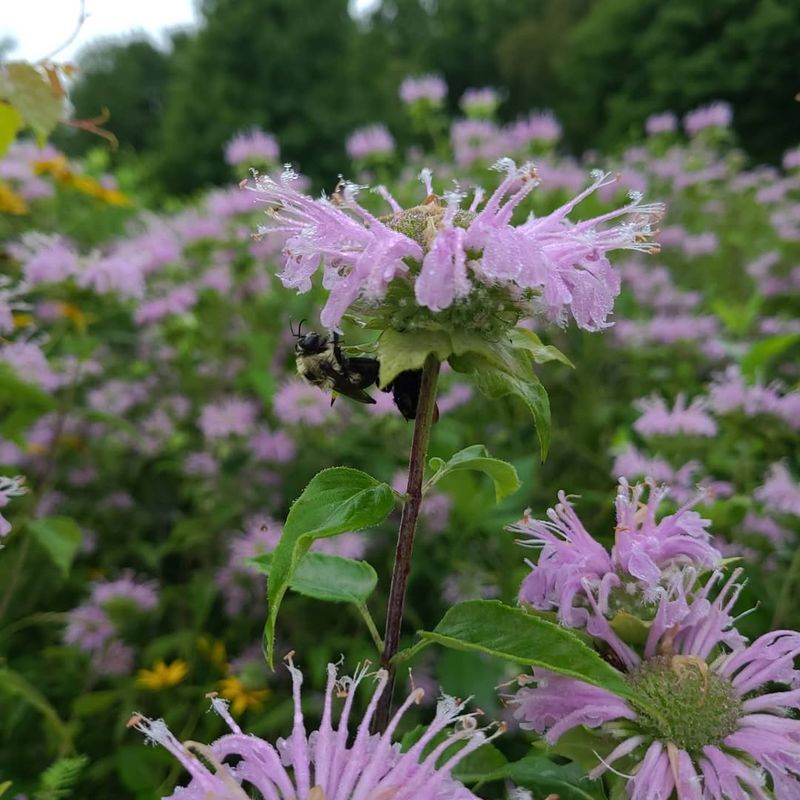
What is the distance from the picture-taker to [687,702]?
1.98 ft

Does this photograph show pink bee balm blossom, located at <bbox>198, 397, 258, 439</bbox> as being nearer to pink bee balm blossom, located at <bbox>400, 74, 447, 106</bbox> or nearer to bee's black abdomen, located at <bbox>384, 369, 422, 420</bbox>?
bee's black abdomen, located at <bbox>384, 369, 422, 420</bbox>

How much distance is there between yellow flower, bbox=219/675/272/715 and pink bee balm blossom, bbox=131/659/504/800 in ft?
2.75

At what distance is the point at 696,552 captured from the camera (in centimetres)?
68

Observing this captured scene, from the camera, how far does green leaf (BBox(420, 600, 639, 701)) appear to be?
0.49 meters

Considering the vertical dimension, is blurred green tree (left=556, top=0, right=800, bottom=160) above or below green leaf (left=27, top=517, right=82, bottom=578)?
above

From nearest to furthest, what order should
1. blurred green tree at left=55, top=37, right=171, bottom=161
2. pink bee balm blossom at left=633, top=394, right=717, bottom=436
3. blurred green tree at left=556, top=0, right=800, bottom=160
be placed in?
pink bee balm blossom at left=633, top=394, right=717, bottom=436 < blurred green tree at left=556, top=0, right=800, bottom=160 < blurred green tree at left=55, top=37, right=171, bottom=161

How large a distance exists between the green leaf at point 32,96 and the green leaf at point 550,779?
2.63ft

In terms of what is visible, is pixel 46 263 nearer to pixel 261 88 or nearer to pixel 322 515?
pixel 322 515

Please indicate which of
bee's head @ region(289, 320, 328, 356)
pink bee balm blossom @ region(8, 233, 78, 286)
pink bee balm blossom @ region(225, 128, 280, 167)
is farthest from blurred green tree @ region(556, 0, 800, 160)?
bee's head @ region(289, 320, 328, 356)

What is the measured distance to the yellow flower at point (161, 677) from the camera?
1.45m

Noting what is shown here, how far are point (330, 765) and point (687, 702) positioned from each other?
0.28m

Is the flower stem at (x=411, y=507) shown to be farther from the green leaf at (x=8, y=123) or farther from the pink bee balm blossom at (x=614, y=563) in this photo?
→ the green leaf at (x=8, y=123)

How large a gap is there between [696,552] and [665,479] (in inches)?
26.5

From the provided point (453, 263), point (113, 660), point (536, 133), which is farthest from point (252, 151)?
point (453, 263)
